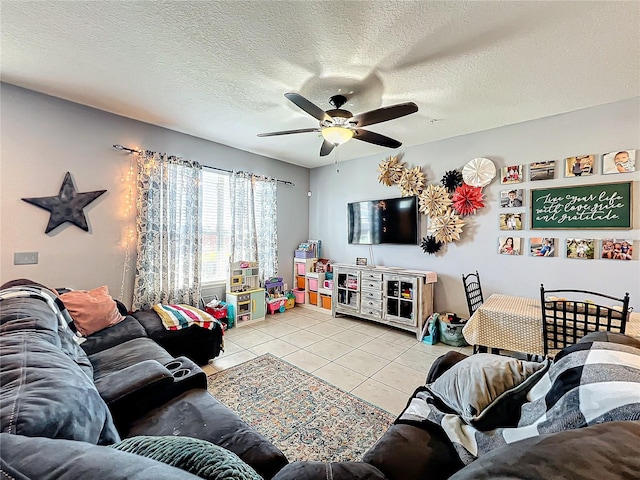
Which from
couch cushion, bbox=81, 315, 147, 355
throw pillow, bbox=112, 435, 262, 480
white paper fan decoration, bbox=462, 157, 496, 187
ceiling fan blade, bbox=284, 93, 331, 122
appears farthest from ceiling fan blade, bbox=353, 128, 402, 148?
couch cushion, bbox=81, 315, 147, 355

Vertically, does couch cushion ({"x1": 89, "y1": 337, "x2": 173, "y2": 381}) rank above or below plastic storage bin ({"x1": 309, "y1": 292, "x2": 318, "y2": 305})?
above

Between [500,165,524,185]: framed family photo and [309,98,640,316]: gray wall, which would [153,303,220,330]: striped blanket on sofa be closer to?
[309,98,640,316]: gray wall

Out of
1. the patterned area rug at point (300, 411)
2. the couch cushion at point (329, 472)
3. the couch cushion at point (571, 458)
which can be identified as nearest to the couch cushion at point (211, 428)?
the couch cushion at point (329, 472)

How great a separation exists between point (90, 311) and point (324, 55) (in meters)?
2.98

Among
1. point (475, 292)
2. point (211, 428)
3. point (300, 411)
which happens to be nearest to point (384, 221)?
point (475, 292)

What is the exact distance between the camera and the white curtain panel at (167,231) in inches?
130

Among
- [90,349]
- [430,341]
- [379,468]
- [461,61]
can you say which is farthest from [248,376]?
[461,61]

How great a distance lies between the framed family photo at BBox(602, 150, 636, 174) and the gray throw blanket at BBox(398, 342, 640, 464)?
2.63 metres

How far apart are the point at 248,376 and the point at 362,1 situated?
10.0 feet

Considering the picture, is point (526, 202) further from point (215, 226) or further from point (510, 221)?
point (215, 226)

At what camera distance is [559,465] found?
0.50 metres

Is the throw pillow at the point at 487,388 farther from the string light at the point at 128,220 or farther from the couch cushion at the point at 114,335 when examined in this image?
the string light at the point at 128,220

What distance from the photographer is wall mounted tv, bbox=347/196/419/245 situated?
4078mm

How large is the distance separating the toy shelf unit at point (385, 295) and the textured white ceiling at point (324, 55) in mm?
2110
